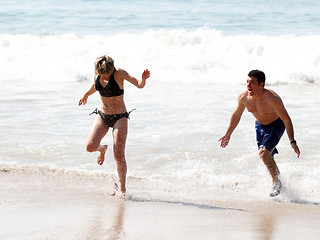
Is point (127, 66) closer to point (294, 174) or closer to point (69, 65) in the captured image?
point (69, 65)

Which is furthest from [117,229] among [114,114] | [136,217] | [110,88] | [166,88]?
[166,88]

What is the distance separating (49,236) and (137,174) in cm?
264

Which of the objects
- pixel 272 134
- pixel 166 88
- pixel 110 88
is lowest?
pixel 272 134

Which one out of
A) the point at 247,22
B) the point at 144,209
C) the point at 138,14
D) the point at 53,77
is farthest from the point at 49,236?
the point at 138,14

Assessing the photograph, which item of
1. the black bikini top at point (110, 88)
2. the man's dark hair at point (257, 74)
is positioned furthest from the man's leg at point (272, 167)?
the black bikini top at point (110, 88)

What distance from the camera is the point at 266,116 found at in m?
6.41

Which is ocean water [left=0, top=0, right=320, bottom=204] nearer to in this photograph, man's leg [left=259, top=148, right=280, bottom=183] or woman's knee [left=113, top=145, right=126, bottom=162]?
man's leg [left=259, top=148, right=280, bottom=183]

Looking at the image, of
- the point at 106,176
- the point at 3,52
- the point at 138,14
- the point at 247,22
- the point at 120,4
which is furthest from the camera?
the point at 120,4

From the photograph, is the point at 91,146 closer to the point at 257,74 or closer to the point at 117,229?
the point at 117,229

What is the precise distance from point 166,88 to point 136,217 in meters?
8.81

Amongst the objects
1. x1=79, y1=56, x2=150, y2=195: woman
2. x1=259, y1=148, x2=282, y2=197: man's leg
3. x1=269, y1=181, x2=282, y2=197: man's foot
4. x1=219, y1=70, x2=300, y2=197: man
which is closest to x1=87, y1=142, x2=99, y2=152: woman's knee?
x1=79, y1=56, x2=150, y2=195: woman

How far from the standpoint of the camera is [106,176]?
7176 millimetres

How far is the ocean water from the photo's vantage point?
725 centimetres

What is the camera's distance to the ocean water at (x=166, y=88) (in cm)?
725
